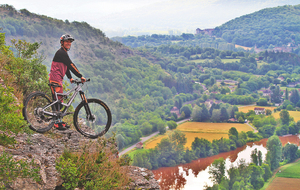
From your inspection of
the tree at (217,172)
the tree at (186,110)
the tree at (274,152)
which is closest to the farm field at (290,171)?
the tree at (274,152)

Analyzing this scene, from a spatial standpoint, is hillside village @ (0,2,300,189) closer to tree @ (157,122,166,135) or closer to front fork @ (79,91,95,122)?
tree @ (157,122,166,135)

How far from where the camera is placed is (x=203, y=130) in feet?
288

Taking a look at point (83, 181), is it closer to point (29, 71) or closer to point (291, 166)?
point (29, 71)

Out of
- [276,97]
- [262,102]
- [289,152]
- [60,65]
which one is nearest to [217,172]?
[289,152]

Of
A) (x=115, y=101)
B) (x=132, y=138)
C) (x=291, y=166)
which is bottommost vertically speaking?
(x=291, y=166)

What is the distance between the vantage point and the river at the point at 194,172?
165 feet

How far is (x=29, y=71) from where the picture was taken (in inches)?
357

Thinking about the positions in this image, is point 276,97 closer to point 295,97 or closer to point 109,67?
point 295,97

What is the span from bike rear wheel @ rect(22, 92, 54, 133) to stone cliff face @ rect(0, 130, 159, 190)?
269mm

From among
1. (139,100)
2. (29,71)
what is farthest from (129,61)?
(29,71)

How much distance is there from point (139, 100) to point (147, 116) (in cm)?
1022

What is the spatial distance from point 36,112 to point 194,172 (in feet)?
188

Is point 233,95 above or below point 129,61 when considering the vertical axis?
below

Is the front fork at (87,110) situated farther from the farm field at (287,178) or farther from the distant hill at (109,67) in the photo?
the distant hill at (109,67)
